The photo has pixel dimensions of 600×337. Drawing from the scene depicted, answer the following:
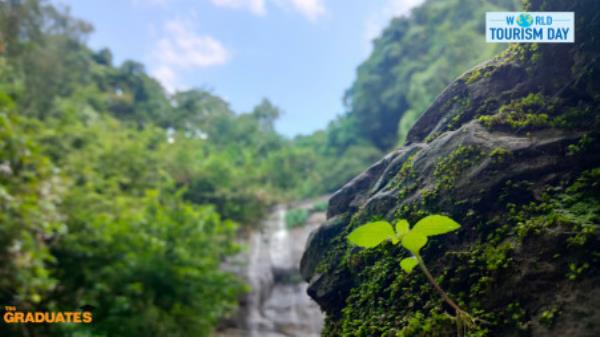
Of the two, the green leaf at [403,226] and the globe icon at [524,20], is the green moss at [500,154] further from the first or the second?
the globe icon at [524,20]

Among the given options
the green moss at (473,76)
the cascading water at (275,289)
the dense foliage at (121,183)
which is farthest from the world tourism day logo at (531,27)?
the cascading water at (275,289)

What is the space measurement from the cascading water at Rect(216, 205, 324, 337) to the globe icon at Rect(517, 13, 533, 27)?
560cm

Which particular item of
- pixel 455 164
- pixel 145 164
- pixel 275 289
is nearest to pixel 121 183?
pixel 145 164

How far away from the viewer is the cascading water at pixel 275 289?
694cm

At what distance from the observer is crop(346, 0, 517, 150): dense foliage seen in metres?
6.84

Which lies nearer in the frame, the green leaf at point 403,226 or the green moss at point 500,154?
the green leaf at point 403,226

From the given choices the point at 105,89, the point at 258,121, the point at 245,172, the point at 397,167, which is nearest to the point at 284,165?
the point at 245,172

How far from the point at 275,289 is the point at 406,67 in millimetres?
5628

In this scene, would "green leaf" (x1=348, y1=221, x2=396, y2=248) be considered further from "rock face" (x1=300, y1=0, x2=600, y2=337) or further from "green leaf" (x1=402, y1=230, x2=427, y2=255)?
"rock face" (x1=300, y1=0, x2=600, y2=337)

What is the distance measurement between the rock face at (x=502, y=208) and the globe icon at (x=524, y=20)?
0.18 ft

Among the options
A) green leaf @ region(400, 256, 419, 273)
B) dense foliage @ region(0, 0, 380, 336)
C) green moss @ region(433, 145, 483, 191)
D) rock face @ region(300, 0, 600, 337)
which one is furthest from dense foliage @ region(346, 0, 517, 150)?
green leaf @ region(400, 256, 419, 273)

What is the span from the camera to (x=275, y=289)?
307 inches

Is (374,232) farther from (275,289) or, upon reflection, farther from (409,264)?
(275,289)

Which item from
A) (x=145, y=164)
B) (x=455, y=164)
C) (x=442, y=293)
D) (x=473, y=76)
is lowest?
(x=442, y=293)
